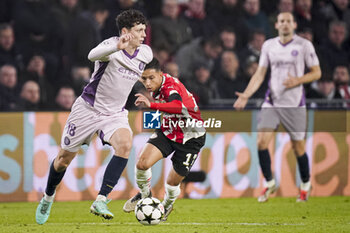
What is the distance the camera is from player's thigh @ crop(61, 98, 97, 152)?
646cm

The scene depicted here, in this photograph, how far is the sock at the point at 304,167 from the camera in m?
8.87

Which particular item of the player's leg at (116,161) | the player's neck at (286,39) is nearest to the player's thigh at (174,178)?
the player's leg at (116,161)

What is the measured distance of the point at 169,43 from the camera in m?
10.6

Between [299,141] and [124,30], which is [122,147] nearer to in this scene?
[124,30]

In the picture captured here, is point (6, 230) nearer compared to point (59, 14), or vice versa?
point (6, 230)

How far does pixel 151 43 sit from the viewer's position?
34.2 feet

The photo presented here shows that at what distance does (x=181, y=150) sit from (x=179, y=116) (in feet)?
1.11

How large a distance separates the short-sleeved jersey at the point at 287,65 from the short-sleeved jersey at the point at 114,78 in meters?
2.85

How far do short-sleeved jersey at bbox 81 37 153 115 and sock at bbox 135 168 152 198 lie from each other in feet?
2.28

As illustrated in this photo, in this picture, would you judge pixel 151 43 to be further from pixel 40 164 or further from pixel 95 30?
pixel 40 164

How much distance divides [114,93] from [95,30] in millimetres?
3728

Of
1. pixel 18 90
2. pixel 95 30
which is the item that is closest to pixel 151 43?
pixel 95 30

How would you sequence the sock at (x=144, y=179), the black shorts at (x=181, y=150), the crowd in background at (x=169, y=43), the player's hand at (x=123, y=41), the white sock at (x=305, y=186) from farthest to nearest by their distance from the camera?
1. the crowd in background at (x=169, y=43)
2. the white sock at (x=305, y=186)
3. the sock at (x=144, y=179)
4. the black shorts at (x=181, y=150)
5. the player's hand at (x=123, y=41)

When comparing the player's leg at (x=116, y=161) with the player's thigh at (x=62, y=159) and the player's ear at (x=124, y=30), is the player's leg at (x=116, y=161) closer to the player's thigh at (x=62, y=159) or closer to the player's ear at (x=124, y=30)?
the player's thigh at (x=62, y=159)
